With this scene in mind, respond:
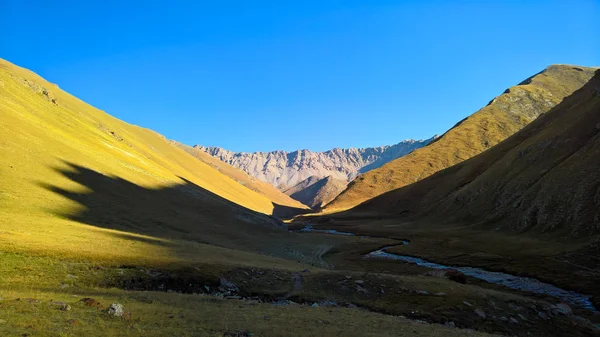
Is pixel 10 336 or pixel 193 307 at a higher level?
pixel 10 336

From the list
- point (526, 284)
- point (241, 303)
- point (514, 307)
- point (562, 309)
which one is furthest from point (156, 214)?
point (562, 309)

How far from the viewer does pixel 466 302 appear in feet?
132

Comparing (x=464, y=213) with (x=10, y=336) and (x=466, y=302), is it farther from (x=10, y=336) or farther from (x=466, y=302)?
(x=10, y=336)

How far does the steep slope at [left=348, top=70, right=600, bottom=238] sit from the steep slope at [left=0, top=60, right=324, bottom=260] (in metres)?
71.8

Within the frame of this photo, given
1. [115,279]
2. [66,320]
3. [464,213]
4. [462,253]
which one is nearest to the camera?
[66,320]

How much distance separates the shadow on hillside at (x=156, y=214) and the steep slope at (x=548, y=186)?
7604cm

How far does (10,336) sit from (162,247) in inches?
1423

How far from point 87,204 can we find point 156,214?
14664 mm

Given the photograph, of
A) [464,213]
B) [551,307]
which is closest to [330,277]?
[551,307]

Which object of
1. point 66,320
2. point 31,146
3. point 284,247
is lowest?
point 284,247

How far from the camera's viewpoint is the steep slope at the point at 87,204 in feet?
150

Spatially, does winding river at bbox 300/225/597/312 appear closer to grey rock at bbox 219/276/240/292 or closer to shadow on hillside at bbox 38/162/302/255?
grey rock at bbox 219/276/240/292

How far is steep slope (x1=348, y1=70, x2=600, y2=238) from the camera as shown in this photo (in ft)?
285

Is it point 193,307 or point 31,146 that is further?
point 31,146
